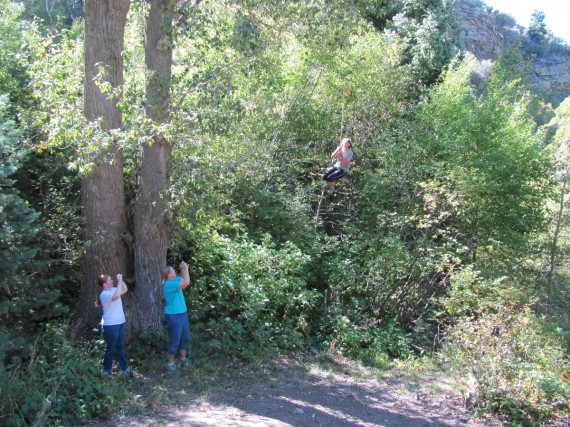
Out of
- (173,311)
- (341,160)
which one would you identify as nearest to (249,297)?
(173,311)

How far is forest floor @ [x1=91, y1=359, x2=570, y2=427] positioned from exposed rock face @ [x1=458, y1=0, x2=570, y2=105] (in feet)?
188

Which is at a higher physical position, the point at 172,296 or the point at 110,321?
the point at 172,296

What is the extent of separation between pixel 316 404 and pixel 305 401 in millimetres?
167

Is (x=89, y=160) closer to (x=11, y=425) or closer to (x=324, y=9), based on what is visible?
(x=11, y=425)

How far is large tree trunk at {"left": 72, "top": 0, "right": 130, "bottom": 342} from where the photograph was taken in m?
7.52

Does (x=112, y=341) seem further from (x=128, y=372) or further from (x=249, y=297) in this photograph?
(x=249, y=297)

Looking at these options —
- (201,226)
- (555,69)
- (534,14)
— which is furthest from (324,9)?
(534,14)

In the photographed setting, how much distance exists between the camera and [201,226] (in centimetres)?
918

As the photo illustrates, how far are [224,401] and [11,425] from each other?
8.18 ft

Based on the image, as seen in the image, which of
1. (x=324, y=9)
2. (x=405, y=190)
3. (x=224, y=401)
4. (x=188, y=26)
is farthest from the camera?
(x=405, y=190)

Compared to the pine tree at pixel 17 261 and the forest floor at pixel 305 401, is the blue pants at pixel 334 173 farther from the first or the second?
the pine tree at pixel 17 261

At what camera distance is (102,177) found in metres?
7.74

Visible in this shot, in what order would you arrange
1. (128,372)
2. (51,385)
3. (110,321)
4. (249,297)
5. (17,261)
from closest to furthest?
(51,385) < (17,261) < (110,321) < (128,372) < (249,297)

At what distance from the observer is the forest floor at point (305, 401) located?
5.94 metres
